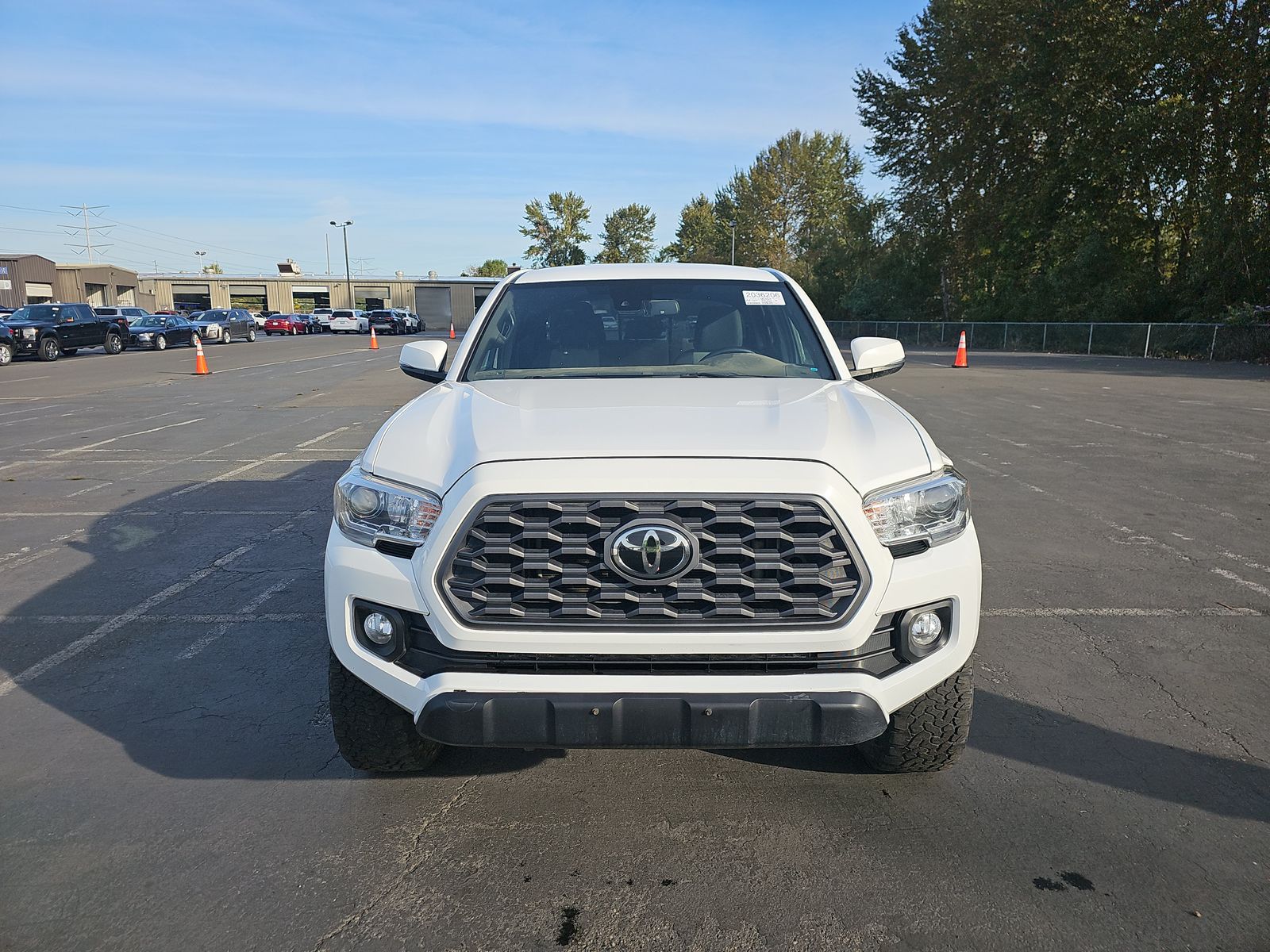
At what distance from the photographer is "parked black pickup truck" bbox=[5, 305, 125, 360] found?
2838cm

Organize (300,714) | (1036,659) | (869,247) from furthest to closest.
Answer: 1. (869,247)
2. (1036,659)
3. (300,714)

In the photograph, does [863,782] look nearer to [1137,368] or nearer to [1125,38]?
[1137,368]

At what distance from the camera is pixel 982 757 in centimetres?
341

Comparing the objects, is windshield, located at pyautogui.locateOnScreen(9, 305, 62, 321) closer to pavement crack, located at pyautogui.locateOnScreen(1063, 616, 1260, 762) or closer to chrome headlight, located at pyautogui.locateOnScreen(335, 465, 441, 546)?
chrome headlight, located at pyautogui.locateOnScreen(335, 465, 441, 546)

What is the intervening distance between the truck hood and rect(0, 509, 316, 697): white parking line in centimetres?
235

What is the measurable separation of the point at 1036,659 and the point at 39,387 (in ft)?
69.6

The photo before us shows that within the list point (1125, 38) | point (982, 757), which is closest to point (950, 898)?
point (982, 757)

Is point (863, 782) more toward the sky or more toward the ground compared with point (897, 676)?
more toward the ground

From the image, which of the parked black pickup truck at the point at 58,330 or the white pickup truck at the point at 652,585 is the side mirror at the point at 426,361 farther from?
the parked black pickup truck at the point at 58,330

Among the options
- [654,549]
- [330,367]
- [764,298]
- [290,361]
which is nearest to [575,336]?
[764,298]

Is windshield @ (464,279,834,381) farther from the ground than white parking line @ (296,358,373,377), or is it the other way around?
windshield @ (464,279,834,381)

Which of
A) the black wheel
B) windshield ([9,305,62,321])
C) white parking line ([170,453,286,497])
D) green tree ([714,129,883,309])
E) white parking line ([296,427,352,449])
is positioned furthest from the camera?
green tree ([714,129,883,309])

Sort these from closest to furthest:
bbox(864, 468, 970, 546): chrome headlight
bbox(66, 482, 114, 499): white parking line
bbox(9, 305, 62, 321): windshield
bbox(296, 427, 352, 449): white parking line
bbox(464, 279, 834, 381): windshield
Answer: bbox(864, 468, 970, 546): chrome headlight
bbox(464, 279, 834, 381): windshield
bbox(66, 482, 114, 499): white parking line
bbox(296, 427, 352, 449): white parking line
bbox(9, 305, 62, 321): windshield

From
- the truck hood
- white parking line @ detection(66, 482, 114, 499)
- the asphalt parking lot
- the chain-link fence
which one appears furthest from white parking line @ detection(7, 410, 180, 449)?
the chain-link fence
